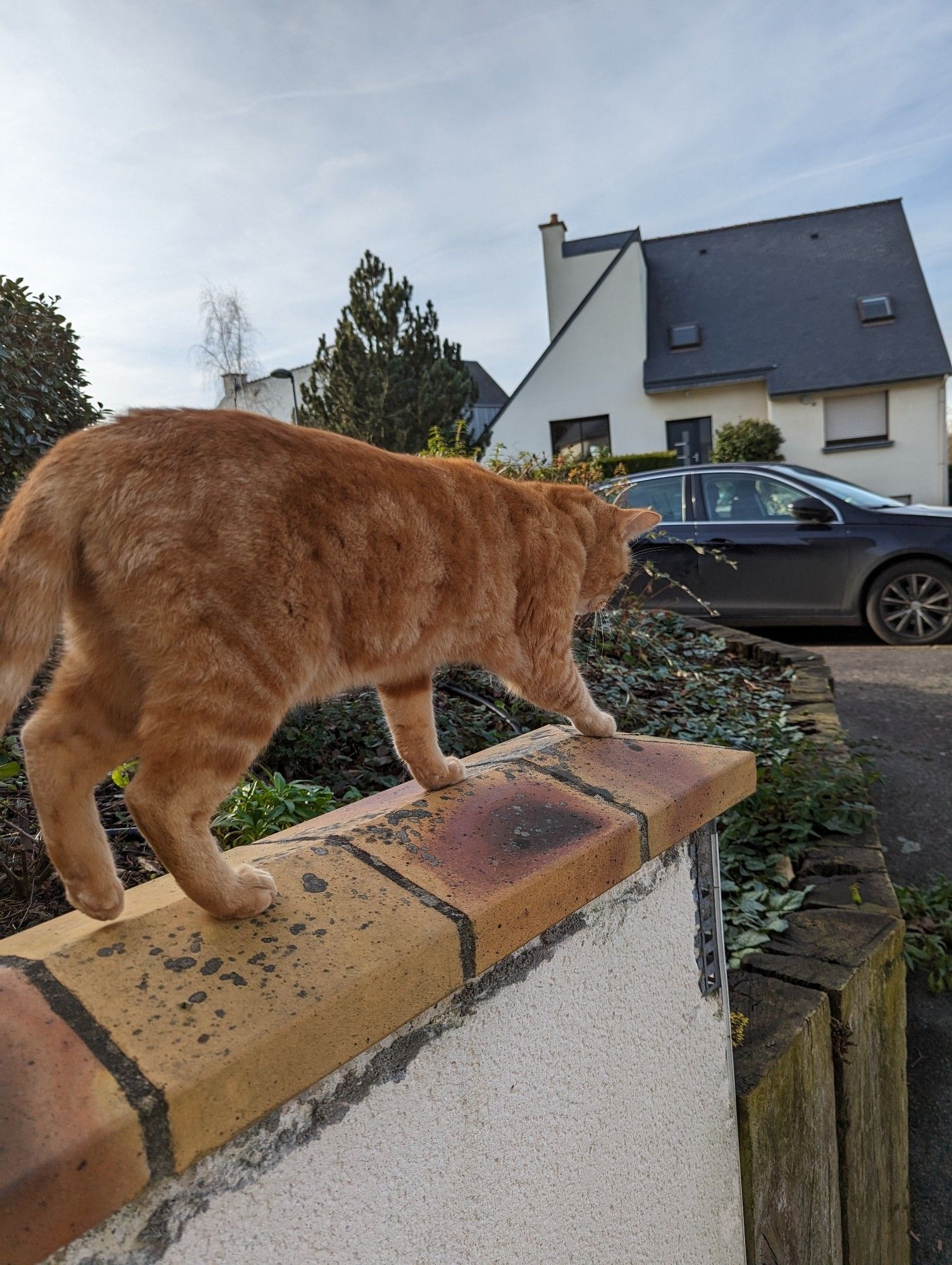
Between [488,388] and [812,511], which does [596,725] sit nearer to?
[812,511]

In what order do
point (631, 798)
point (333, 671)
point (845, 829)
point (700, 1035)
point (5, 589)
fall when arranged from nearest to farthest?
point (5, 589), point (333, 671), point (631, 798), point (700, 1035), point (845, 829)

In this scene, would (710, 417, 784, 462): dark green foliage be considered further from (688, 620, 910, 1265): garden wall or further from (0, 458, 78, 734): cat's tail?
(0, 458, 78, 734): cat's tail

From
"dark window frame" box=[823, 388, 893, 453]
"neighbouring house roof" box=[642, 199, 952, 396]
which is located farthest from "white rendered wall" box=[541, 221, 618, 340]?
"dark window frame" box=[823, 388, 893, 453]

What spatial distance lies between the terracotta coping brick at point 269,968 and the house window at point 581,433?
1748cm

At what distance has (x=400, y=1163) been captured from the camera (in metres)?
1.08

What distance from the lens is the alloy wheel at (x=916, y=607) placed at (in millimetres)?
6500

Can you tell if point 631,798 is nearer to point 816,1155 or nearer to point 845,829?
point 816,1155

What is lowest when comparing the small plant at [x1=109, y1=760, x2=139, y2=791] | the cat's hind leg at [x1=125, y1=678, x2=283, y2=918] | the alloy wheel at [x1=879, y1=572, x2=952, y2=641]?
the alloy wheel at [x1=879, y1=572, x2=952, y2=641]

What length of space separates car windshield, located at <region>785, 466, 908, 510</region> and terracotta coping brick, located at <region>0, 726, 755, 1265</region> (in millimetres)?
5824

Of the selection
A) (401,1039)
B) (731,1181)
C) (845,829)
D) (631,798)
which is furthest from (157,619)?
(845,829)

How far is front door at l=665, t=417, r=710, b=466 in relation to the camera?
18.0m

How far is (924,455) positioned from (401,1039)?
18753 millimetres

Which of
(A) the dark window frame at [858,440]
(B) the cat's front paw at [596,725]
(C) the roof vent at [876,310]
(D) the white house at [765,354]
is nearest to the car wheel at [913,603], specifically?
(B) the cat's front paw at [596,725]

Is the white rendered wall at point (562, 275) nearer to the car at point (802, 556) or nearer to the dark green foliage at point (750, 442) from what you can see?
the dark green foliage at point (750, 442)
